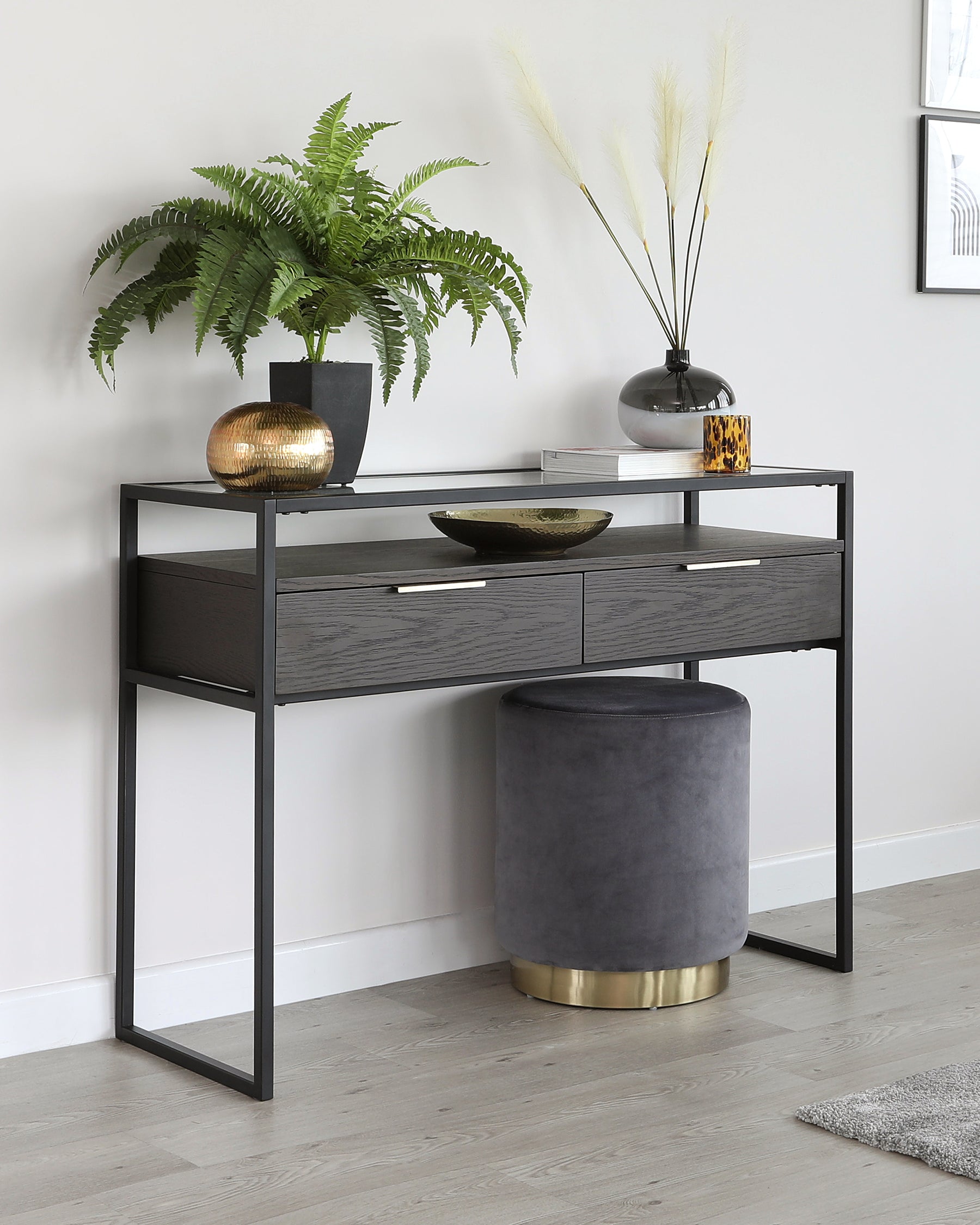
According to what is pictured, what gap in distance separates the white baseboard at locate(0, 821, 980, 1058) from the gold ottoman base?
277mm

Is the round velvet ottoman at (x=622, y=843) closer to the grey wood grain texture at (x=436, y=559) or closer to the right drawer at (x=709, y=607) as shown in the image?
the right drawer at (x=709, y=607)

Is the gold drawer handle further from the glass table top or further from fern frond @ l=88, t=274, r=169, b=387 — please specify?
fern frond @ l=88, t=274, r=169, b=387

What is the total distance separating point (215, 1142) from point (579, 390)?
1.65 meters

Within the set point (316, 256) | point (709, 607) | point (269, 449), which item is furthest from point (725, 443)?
point (269, 449)

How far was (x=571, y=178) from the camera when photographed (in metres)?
3.08

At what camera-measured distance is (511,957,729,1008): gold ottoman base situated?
9.37ft

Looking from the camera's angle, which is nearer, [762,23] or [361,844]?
[361,844]

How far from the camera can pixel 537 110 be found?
2.99 meters

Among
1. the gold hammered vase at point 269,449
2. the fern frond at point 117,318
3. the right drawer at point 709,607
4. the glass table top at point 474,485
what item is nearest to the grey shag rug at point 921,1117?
the right drawer at point 709,607

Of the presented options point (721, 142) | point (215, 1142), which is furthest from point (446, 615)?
point (721, 142)

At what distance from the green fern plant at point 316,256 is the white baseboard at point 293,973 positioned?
3.49 ft

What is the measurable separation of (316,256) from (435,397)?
0.49m

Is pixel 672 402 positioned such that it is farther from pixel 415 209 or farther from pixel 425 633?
pixel 425 633

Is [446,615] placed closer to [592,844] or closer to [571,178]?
[592,844]
